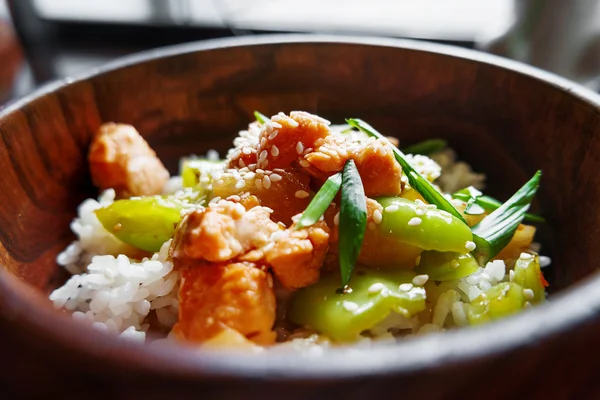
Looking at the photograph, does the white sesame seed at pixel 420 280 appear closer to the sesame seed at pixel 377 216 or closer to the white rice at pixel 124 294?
the sesame seed at pixel 377 216

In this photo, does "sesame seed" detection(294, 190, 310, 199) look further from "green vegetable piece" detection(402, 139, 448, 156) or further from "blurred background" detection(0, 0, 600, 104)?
"blurred background" detection(0, 0, 600, 104)

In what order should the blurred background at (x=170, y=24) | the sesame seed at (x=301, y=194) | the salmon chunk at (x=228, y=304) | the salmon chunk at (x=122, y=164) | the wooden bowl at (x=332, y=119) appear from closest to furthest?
the wooden bowl at (x=332, y=119) < the salmon chunk at (x=228, y=304) < the sesame seed at (x=301, y=194) < the salmon chunk at (x=122, y=164) < the blurred background at (x=170, y=24)

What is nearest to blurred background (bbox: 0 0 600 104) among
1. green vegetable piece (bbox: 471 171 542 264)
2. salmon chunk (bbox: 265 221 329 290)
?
green vegetable piece (bbox: 471 171 542 264)

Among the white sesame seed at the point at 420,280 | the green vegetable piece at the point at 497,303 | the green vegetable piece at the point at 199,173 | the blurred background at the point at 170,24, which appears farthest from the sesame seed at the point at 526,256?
the blurred background at the point at 170,24

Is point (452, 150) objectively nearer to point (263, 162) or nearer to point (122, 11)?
point (263, 162)

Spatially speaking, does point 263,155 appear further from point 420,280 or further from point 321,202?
point 420,280

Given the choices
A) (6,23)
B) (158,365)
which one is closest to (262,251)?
(158,365)
